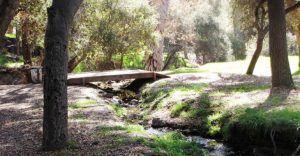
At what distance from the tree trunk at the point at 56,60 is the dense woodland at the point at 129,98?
23 millimetres

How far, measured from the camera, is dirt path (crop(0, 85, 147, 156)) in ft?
36.1

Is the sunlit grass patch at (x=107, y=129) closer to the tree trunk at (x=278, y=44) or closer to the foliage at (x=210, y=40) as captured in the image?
the tree trunk at (x=278, y=44)

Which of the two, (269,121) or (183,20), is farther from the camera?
(183,20)

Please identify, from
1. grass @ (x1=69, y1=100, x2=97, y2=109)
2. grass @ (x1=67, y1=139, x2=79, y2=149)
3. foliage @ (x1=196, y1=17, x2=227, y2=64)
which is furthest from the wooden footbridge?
foliage @ (x1=196, y1=17, x2=227, y2=64)

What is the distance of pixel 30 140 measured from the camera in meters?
12.3

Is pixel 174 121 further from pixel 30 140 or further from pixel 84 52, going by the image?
pixel 84 52

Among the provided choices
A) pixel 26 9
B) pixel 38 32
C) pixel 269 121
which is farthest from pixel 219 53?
pixel 269 121

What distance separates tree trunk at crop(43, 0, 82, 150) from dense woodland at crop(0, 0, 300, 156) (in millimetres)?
23

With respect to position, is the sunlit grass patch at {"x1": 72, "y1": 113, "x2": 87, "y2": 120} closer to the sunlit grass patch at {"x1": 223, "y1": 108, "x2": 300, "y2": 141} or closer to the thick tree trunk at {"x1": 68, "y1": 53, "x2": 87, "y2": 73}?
the sunlit grass patch at {"x1": 223, "y1": 108, "x2": 300, "y2": 141}

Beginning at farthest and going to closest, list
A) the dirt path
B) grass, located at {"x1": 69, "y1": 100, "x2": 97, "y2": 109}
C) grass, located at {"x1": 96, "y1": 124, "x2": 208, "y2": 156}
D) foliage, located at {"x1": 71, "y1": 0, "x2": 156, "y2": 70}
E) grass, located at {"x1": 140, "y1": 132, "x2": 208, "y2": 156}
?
foliage, located at {"x1": 71, "y1": 0, "x2": 156, "y2": 70}, grass, located at {"x1": 69, "y1": 100, "x2": 97, "y2": 109}, grass, located at {"x1": 96, "y1": 124, "x2": 208, "y2": 156}, grass, located at {"x1": 140, "y1": 132, "x2": 208, "y2": 156}, the dirt path

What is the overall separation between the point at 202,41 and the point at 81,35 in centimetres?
2547

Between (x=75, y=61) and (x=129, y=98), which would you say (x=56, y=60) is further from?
(x=75, y=61)

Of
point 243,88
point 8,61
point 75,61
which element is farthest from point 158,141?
point 8,61

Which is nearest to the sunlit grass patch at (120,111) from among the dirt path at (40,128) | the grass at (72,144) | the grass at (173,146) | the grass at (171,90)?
the dirt path at (40,128)
